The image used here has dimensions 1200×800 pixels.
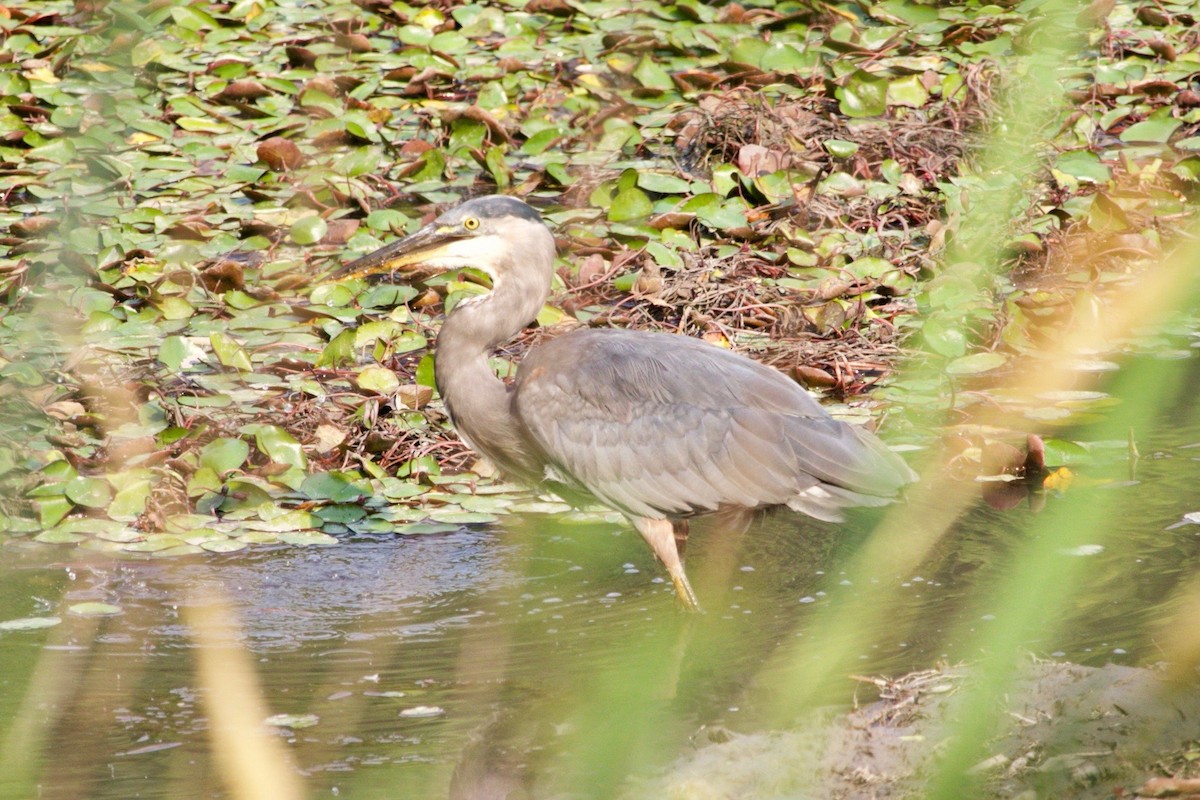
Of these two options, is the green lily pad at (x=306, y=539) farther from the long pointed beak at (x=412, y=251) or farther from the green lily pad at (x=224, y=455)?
the long pointed beak at (x=412, y=251)

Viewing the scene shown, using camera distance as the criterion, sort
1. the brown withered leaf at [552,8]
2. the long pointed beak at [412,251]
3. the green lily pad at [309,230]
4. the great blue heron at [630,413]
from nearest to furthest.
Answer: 1. the great blue heron at [630,413]
2. the long pointed beak at [412,251]
3. the green lily pad at [309,230]
4. the brown withered leaf at [552,8]

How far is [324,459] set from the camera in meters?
5.51

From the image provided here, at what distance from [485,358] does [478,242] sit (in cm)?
40

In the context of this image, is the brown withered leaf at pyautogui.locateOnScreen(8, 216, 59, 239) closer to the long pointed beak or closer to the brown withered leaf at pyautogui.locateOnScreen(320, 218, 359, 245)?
the brown withered leaf at pyautogui.locateOnScreen(320, 218, 359, 245)

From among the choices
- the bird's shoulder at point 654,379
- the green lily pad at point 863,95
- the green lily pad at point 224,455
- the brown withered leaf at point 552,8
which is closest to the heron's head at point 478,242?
the bird's shoulder at point 654,379

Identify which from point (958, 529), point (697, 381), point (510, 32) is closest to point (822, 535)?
point (958, 529)

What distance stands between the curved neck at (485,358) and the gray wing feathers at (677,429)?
13 centimetres

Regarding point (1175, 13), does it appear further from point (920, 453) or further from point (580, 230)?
point (920, 453)

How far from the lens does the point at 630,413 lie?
4.71 m

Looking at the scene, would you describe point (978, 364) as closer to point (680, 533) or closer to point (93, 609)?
point (680, 533)

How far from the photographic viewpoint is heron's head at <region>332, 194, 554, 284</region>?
4.78 m

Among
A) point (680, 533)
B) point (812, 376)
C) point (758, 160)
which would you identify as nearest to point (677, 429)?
point (680, 533)

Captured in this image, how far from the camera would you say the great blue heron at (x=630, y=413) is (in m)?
4.54

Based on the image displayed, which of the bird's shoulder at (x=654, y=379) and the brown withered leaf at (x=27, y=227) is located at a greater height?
the bird's shoulder at (x=654, y=379)
